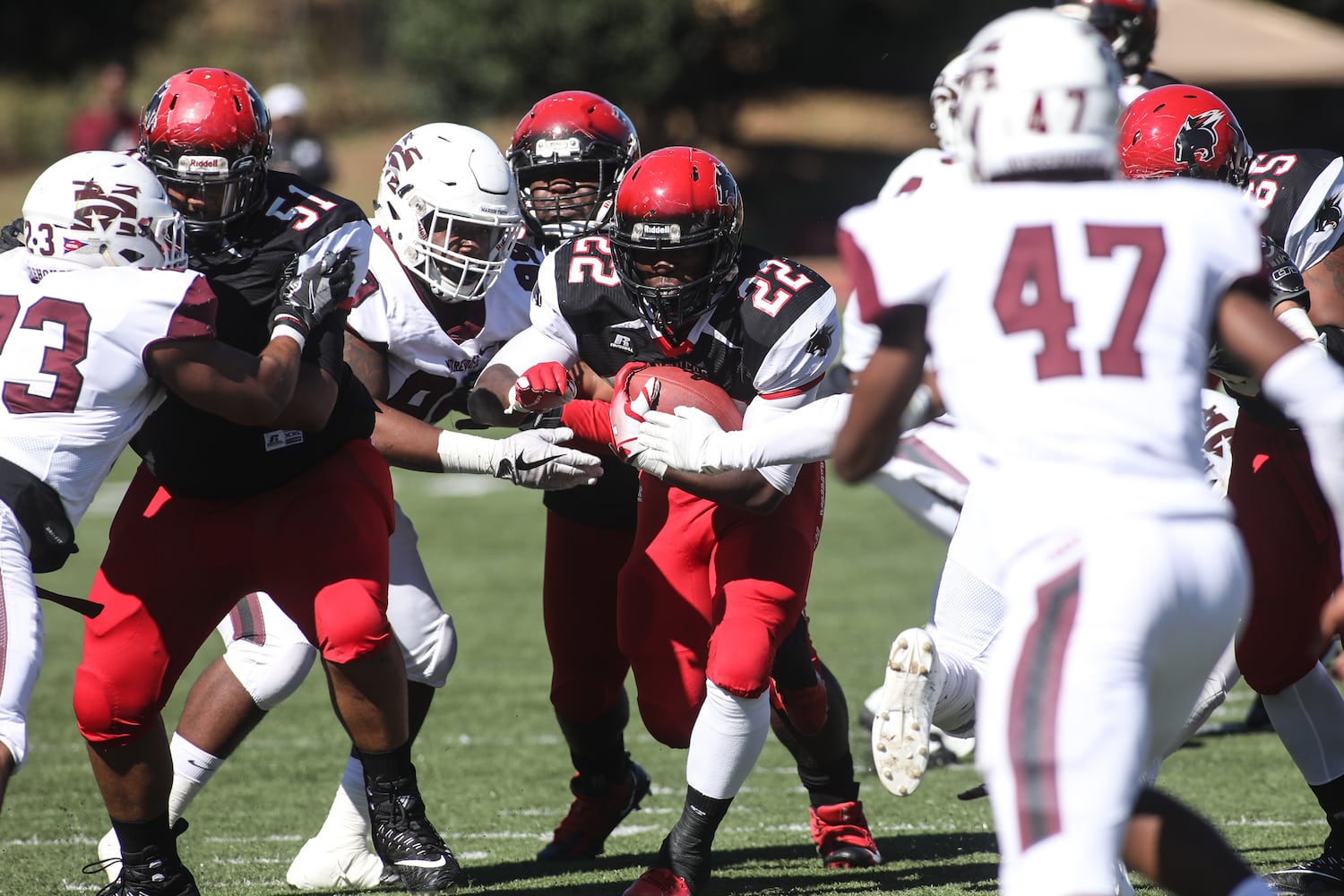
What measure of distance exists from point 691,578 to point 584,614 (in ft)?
2.01

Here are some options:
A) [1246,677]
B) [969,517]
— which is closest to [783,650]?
[969,517]

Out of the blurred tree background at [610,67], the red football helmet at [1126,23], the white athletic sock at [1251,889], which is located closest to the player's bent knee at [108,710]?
the white athletic sock at [1251,889]

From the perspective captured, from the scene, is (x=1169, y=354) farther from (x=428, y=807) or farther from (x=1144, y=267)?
(x=428, y=807)

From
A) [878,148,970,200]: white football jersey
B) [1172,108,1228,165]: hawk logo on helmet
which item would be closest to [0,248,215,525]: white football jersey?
[878,148,970,200]: white football jersey

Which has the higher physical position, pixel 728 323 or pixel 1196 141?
pixel 1196 141

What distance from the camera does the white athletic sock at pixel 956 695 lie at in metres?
3.58

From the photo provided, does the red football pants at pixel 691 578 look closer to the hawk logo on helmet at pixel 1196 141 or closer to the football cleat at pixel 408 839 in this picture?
the football cleat at pixel 408 839

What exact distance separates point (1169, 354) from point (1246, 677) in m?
1.80

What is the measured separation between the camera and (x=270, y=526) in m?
3.63

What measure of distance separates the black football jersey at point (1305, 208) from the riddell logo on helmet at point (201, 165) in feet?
8.28

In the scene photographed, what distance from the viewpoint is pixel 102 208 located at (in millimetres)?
3252

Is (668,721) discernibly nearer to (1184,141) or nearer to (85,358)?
(85,358)

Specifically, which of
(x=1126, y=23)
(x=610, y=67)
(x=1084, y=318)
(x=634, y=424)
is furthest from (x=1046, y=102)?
(x=610, y=67)

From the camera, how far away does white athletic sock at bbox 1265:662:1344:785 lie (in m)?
3.75
